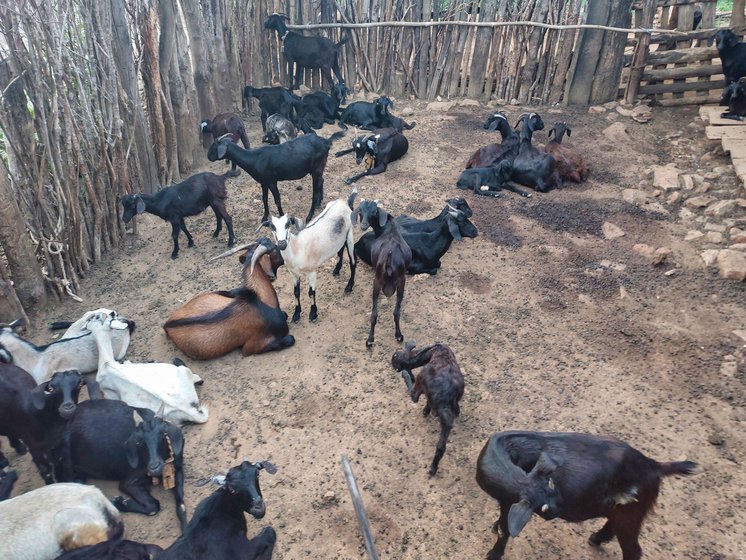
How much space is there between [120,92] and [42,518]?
17.6 ft

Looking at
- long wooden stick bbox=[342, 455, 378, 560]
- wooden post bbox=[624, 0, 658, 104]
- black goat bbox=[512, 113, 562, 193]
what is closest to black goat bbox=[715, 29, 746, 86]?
wooden post bbox=[624, 0, 658, 104]

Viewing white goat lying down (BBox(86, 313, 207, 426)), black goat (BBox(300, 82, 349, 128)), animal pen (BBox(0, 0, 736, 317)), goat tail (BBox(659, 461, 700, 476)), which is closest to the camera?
goat tail (BBox(659, 461, 700, 476))

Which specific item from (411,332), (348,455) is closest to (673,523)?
(348,455)

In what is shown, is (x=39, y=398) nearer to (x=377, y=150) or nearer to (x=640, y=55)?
(x=377, y=150)

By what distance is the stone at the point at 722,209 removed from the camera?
7498 millimetres

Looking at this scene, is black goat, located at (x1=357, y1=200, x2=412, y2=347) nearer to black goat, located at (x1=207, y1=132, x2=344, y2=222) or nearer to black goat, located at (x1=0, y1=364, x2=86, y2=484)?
black goat, located at (x1=207, y1=132, x2=344, y2=222)

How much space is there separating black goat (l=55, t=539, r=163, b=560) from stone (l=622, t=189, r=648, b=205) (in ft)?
24.2

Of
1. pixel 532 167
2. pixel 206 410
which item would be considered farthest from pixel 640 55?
pixel 206 410

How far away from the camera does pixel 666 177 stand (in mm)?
8453

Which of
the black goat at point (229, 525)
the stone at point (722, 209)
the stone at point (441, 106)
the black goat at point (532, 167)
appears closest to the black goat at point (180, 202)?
the black goat at point (229, 525)

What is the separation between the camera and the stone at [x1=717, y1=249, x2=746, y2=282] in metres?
6.38

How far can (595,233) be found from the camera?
7656 mm

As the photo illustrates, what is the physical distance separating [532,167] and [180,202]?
507cm

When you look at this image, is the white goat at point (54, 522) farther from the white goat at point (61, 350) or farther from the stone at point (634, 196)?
the stone at point (634, 196)
